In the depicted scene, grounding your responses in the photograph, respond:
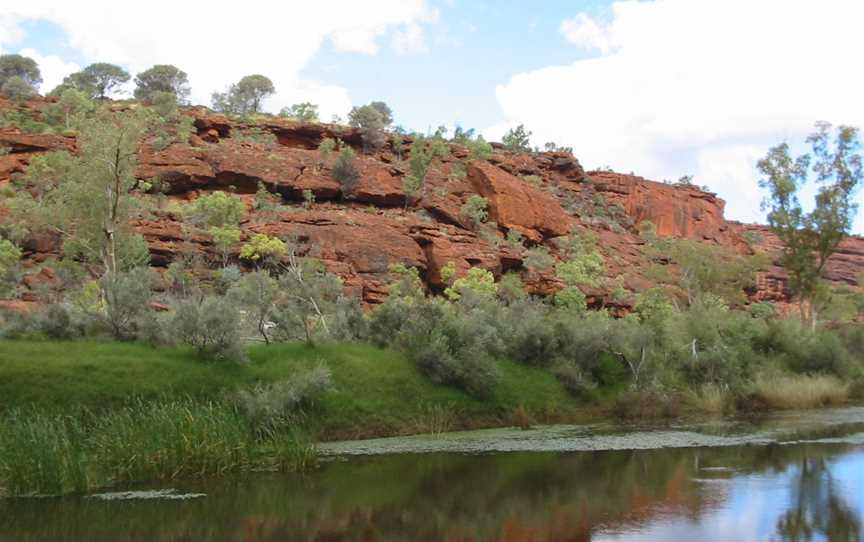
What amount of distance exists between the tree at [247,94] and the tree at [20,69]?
15.4 m

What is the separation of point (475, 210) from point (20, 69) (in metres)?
43.9

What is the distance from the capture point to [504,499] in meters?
14.5

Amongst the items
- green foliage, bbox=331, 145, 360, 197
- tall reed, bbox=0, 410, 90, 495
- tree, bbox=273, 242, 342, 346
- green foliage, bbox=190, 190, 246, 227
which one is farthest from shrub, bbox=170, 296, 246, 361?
green foliage, bbox=331, 145, 360, 197

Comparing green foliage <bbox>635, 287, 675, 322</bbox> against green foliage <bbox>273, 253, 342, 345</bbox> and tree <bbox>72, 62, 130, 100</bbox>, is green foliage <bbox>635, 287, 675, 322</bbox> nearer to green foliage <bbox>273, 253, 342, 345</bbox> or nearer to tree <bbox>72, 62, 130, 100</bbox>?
green foliage <bbox>273, 253, 342, 345</bbox>

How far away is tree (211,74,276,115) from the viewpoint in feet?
262

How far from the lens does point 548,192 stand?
73062 millimetres

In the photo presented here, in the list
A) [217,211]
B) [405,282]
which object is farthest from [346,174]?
[405,282]

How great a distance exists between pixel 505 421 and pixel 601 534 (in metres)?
10.5

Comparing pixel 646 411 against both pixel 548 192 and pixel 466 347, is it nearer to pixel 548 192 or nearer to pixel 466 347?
pixel 466 347

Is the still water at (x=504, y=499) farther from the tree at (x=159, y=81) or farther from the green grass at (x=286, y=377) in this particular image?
the tree at (x=159, y=81)

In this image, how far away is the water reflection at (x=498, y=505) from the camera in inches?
480

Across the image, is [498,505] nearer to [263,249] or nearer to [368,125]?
[263,249]

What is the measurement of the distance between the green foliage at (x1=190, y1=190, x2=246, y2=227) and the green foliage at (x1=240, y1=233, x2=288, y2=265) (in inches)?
109

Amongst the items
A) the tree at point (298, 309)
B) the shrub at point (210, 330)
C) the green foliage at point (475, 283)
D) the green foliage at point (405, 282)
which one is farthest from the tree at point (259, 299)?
the green foliage at point (475, 283)
